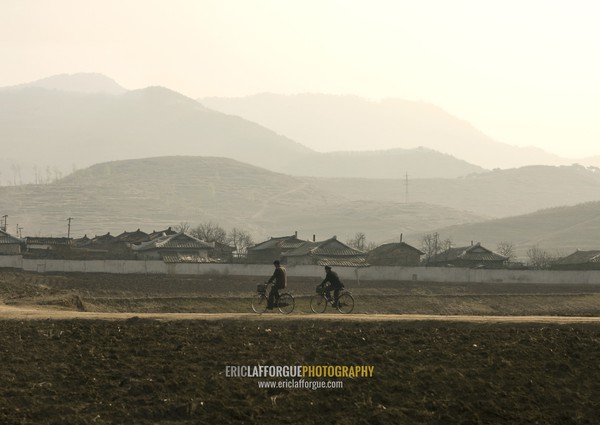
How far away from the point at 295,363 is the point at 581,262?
7585 centimetres

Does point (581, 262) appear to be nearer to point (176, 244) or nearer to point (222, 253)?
point (176, 244)

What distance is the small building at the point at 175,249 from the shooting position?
9502 centimetres

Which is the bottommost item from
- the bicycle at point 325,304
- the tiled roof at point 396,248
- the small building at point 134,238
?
the bicycle at point 325,304

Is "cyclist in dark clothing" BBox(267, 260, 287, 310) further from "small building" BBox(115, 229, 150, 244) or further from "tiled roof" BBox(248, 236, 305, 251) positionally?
"small building" BBox(115, 229, 150, 244)

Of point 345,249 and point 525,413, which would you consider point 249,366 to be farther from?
point 345,249

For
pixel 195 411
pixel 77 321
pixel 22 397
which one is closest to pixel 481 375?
pixel 195 411

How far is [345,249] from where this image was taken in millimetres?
98812

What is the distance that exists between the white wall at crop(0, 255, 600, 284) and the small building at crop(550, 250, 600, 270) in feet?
31.9

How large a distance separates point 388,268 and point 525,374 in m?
58.9

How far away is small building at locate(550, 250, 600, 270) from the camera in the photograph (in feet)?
293

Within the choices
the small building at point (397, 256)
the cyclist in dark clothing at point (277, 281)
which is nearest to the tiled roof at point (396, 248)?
the small building at point (397, 256)

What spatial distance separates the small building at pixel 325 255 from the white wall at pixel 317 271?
38.3 ft

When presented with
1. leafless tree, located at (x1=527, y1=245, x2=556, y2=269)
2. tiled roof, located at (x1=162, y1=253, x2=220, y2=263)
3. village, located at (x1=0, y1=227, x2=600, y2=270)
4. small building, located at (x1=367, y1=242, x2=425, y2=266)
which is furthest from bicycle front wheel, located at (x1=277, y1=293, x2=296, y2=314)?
small building, located at (x1=367, y1=242, x2=425, y2=266)

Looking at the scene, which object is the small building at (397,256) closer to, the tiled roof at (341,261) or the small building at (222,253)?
the tiled roof at (341,261)
